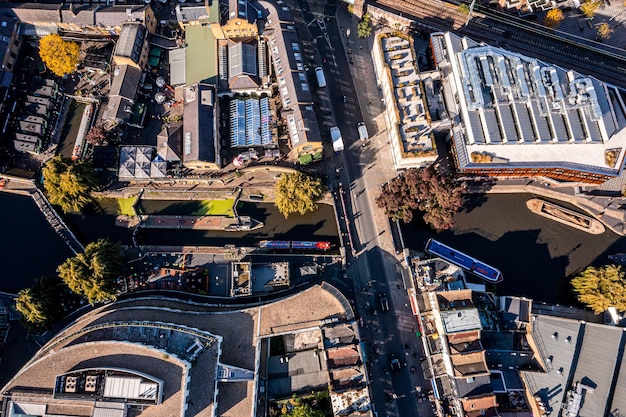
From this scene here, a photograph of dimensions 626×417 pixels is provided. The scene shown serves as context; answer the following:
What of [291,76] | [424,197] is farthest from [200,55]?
[424,197]

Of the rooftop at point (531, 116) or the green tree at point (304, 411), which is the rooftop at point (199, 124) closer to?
the green tree at point (304, 411)

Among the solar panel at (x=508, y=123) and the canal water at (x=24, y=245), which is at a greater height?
the solar panel at (x=508, y=123)

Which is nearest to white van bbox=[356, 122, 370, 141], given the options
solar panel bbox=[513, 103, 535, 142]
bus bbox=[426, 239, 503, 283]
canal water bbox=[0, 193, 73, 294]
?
bus bbox=[426, 239, 503, 283]

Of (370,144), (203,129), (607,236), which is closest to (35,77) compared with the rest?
(203,129)

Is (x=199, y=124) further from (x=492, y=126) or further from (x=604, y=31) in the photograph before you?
(x=604, y=31)

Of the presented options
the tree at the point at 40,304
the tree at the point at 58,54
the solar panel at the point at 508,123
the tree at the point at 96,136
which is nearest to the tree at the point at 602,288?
the solar panel at the point at 508,123

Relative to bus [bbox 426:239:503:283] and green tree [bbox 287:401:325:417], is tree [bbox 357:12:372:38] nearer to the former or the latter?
bus [bbox 426:239:503:283]

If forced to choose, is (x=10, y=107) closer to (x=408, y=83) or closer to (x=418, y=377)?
(x=408, y=83)
